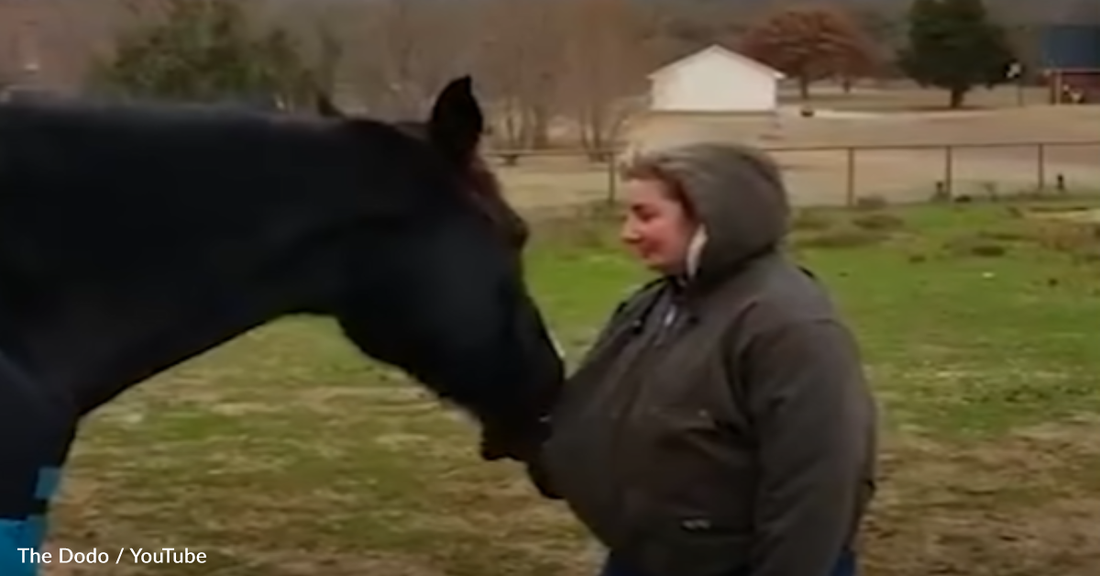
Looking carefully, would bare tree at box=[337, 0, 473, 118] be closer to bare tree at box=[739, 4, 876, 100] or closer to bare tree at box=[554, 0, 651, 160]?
bare tree at box=[554, 0, 651, 160]

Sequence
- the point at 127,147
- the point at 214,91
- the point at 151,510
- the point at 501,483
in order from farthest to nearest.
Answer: the point at 501,483 → the point at 151,510 → the point at 214,91 → the point at 127,147

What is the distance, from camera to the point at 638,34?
21.2m

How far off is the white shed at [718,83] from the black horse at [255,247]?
15240 millimetres

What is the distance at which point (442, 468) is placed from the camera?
6395 mm

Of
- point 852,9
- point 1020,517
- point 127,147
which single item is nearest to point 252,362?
point 1020,517

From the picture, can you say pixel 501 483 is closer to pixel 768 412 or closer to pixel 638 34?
pixel 768 412

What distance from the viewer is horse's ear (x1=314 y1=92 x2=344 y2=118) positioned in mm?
2671

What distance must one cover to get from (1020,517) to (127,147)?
13.3 ft

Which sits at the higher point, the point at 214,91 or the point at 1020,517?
the point at 214,91

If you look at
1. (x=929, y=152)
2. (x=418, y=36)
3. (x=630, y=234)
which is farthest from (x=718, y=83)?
(x=630, y=234)

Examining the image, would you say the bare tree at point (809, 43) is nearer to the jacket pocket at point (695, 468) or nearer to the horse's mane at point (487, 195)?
the horse's mane at point (487, 195)

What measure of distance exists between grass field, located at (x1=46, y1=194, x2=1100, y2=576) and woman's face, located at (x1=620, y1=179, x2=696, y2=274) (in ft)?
4.04

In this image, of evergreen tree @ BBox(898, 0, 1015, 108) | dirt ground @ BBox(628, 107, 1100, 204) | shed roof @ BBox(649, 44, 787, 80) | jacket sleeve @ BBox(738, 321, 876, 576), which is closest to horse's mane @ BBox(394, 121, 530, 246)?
jacket sleeve @ BBox(738, 321, 876, 576)

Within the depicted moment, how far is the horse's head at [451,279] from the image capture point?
2580 millimetres
